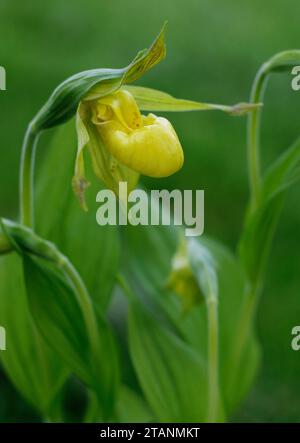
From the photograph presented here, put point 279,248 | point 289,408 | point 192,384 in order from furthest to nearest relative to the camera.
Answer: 1. point 279,248
2. point 289,408
3. point 192,384

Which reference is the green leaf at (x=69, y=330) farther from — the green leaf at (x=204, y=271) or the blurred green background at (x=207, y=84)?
the blurred green background at (x=207, y=84)

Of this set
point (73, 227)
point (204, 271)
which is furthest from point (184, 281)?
point (73, 227)

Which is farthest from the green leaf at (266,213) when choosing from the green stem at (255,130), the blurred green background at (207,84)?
the blurred green background at (207,84)

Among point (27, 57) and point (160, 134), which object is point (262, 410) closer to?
point (160, 134)

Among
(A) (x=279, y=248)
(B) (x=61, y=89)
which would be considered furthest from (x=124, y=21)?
(B) (x=61, y=89)

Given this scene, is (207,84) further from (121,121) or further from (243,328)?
(121,121)

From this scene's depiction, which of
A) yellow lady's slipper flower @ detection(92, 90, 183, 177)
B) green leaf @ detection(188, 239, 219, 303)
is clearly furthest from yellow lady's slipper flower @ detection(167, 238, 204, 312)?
yellow lady's slipper flower @ detection(92, 90, 183, 177)

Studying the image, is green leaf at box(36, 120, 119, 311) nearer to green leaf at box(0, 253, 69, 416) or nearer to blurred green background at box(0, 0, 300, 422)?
green leaf at box(0, 253, 69, 416)

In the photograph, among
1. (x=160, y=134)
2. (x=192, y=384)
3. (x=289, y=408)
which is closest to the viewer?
(x=160, y=134)
